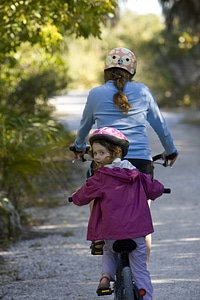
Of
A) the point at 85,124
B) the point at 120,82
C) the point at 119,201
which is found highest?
the point at 120,82

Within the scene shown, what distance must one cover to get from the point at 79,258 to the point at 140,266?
3.08m

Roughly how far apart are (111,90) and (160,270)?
237 centimetres

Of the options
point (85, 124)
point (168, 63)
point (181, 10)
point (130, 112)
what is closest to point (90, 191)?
point (130, 112)

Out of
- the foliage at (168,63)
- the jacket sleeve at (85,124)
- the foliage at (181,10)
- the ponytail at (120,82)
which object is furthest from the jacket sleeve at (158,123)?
the foliage at (168,63)

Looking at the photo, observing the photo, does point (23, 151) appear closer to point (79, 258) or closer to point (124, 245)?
point (79, 258)

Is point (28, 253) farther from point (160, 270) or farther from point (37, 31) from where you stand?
point (37, 31)

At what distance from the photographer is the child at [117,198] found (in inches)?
203

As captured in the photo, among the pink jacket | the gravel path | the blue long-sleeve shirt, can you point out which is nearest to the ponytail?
the blue long-sleeve shirt

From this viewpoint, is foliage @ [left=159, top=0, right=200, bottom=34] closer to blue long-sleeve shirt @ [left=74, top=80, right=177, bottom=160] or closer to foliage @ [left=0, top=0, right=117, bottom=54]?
foliage @ [left=0, top=0, right=117, bottom=54]

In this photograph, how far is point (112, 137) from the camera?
17.2ft

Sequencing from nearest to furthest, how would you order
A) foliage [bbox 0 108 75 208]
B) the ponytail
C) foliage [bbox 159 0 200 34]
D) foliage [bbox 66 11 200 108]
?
the ponytail < foliage [bbox 0 108 75 208] < foliage [bbox 159 0 200 34] < foliage [bbox 66 11 200 108]

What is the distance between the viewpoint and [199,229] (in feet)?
31.1

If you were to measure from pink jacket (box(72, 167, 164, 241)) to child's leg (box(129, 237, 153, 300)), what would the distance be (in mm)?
113

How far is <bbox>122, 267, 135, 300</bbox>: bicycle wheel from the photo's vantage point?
16.8 feet
